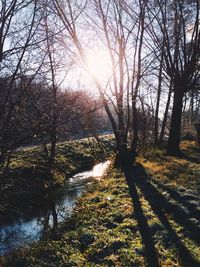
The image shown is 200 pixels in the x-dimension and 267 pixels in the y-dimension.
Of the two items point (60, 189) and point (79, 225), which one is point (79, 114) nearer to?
point (79, 225)

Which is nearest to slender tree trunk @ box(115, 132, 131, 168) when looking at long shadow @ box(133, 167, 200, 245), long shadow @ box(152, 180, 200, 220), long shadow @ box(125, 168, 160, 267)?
long shadow @ box(152, 180, 200, 220)

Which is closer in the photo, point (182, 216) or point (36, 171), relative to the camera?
point (182, 216)

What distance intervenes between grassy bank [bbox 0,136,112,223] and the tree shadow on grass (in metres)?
2.99

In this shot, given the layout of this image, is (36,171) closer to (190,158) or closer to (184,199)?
(190,158)

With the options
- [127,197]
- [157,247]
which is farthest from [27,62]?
[127,197]

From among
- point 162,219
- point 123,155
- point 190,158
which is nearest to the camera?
point 162,219

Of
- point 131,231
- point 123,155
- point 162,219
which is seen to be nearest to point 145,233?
point 131,231

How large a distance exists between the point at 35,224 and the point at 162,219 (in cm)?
449

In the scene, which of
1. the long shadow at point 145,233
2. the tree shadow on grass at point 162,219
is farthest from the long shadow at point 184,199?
the long shadow at point 145,233

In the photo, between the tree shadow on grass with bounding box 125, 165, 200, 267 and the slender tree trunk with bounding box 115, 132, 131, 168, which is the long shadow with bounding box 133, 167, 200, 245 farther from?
the slender tree trunk with bounding box 115, 132, 131, 168

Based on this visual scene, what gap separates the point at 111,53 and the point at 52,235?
10.6 metres

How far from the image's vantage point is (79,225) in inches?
397

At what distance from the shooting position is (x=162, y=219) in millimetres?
9148

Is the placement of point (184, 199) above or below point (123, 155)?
below
